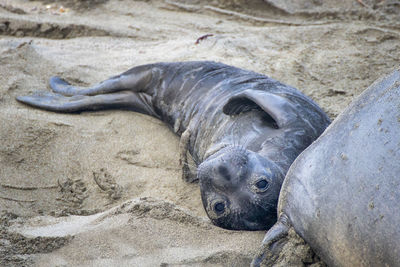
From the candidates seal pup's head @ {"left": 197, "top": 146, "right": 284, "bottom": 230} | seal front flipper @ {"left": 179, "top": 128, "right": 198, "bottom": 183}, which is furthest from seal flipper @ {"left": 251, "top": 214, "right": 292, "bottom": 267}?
seal front flipper @ {"left": 179, "top": 128, "right": 198, "bottom": 183}

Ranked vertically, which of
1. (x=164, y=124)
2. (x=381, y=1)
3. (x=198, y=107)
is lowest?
(x=164, y=124)

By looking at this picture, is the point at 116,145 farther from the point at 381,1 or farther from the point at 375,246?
the point at 381,1

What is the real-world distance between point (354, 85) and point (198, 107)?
129cm

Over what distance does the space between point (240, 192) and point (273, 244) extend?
0.43 m

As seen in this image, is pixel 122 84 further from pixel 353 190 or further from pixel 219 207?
pixel 353 190

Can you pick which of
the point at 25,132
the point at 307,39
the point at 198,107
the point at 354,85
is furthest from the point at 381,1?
the point at 25,132

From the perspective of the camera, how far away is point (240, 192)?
7.85 ft

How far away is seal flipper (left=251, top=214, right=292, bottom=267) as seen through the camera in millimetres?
1944

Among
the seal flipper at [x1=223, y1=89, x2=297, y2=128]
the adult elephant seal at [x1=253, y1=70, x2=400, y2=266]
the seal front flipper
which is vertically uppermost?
the adult elephant seal at [x1=253, y1=70, x2=400, y2=266]

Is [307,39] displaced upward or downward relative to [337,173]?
downward

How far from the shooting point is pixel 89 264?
6.56 feet

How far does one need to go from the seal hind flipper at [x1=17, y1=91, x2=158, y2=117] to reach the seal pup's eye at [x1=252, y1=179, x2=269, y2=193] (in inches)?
65.7

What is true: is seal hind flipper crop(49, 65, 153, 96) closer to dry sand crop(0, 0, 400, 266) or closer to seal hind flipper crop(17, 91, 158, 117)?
seal hind flipper crop(17, 91, 158, 117)

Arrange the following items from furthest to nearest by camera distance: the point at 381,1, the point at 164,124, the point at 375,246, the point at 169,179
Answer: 1. the point at 381,1
2. the point at 164,124
3. the point at 169,179
4. the point at 375,246
